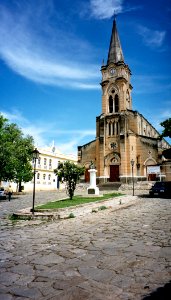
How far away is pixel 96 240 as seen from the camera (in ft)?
21.2

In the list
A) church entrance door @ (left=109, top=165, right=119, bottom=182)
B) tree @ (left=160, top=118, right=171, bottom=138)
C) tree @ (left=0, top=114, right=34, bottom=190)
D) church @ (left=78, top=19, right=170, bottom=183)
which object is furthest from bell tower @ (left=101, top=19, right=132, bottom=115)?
tree @ (left=160, top=118, right=171, bottom=138)

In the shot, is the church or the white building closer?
the church

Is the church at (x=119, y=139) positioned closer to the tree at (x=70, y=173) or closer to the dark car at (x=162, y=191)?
the dark car at (x=162, y=191)

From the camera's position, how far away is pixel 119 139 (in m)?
43.5

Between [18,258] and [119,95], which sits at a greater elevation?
[119,95]

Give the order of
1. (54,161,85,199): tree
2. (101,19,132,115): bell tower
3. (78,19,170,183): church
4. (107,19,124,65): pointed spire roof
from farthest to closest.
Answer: (107,19,124,65): pointed spire roof < (101,19,132,115): bell tower < (78,19,170,183): church < (54,161,85,199): tree

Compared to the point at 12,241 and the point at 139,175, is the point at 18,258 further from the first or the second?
the point at 139,175

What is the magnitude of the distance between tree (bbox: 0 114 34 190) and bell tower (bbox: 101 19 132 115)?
17741mm

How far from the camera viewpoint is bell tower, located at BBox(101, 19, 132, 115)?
150 feet

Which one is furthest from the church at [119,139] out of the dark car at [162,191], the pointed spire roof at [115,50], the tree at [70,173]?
the tree at [70,173]

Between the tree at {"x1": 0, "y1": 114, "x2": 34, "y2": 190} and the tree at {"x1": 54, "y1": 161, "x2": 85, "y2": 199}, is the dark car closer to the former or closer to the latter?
the tree at {"x1": 54, "y1": 161, "x2": 85, "y2": 199}

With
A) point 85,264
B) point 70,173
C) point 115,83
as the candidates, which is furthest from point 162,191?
point 115,83

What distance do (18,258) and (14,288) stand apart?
153 centimetres

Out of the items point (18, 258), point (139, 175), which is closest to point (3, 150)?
point (18, 258)
